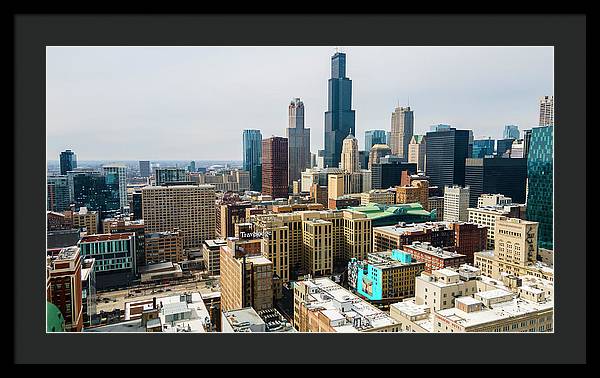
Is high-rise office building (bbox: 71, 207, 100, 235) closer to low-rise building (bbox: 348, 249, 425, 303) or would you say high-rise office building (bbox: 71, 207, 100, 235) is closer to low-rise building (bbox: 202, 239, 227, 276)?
low-rise building (bbox: 202, 239, 227, 276)

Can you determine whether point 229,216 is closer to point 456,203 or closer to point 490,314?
point 456,203

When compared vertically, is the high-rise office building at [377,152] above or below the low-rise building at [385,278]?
above

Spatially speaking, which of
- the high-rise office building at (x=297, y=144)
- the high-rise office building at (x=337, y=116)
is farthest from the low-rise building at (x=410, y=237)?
the high-rise office building at (x=297, y=144)

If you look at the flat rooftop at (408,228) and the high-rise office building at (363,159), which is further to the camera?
the high-rise office building at (363,159)

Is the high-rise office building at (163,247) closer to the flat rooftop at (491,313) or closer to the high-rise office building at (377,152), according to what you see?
the high-rise office building at (377,152)

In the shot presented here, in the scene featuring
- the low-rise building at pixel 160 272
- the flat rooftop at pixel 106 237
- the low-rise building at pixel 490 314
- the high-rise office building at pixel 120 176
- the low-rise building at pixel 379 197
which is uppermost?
the high-rise office building at pixel 120 176
